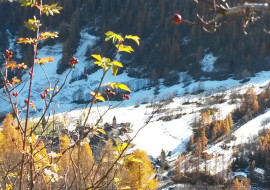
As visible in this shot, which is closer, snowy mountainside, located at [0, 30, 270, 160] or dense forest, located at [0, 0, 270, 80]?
snowy mountainside, located at [0, 30, 270, 160]

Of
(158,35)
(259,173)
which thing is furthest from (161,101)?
(158,35)

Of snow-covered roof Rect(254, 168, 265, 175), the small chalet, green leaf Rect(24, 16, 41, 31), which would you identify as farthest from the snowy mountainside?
green leaf Rect(24, 16, 41, 31)

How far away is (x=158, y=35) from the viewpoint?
8362 cm

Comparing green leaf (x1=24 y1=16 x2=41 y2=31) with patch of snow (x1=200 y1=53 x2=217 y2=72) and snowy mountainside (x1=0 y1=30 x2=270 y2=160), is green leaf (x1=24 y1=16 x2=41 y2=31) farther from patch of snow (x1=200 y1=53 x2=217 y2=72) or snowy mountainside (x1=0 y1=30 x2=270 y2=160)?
patch of snow (x1=200 y1=53 x2=217 y2=72)

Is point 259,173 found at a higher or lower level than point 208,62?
lower

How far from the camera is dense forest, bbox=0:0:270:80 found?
71.2 metres

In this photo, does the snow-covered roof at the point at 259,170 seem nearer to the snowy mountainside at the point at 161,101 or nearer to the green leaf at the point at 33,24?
the snowy mountainside at the point at 161,101

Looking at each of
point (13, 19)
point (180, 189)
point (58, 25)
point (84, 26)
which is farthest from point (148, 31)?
point (180, 189)

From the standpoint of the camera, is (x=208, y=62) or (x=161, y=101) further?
(x=208, y=62)

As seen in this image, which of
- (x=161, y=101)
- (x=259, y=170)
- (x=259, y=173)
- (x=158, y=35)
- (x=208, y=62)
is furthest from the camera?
(x=158, y=35)

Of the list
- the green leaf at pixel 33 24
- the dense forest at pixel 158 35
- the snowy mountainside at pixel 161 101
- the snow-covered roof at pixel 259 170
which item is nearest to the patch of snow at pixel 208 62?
the snowy mountainside at pixel 161 101

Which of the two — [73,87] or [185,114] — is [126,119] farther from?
[73,87]

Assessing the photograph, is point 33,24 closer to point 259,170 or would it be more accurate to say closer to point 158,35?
point 259,170

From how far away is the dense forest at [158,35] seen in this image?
7116 centimetres
